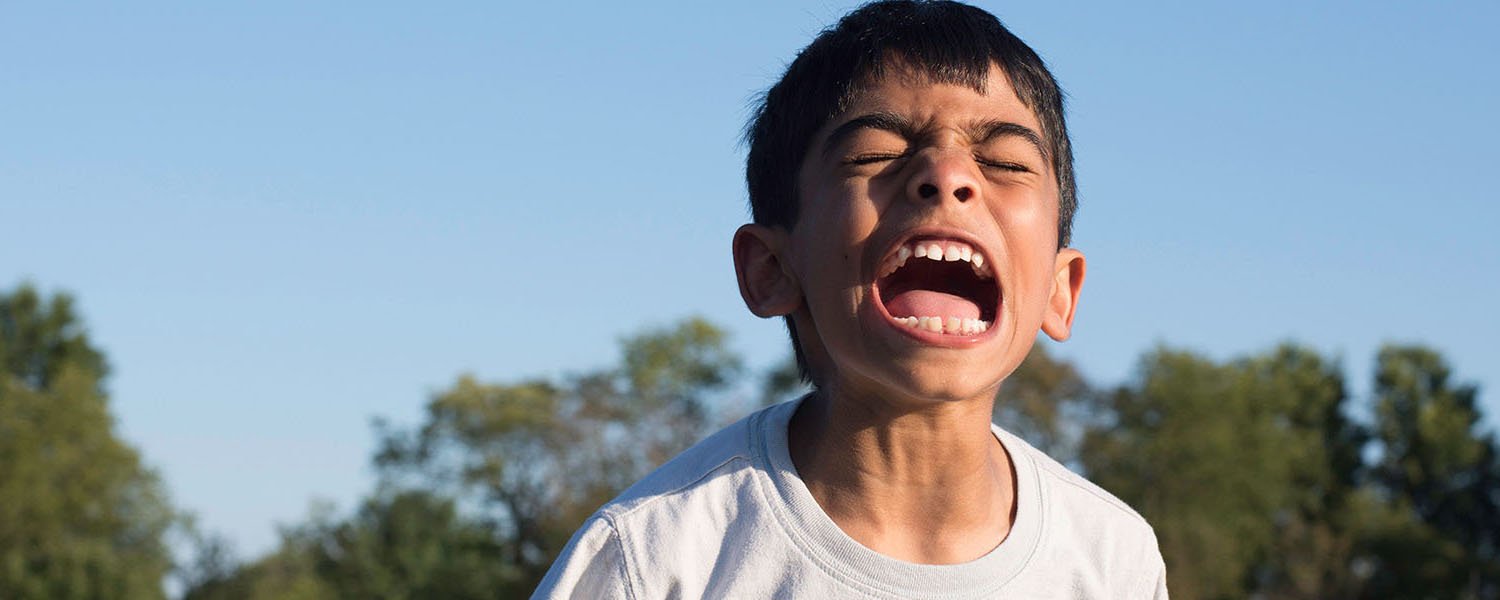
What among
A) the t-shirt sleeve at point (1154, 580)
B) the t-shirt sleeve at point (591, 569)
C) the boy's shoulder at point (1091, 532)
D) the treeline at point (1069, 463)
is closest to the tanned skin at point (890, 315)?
the boy's shoulder at point (1091, 532)

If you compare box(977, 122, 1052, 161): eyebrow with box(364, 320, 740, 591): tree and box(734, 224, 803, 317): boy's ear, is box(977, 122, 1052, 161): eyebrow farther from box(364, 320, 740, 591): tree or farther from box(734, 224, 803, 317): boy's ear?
box(364, 320, 740, 591): tree

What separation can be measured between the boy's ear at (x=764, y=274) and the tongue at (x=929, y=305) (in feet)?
1.17

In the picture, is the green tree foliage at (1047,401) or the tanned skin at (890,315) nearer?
the tanned skin at (890,315)

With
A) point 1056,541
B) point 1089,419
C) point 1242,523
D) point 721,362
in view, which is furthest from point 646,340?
point 1056,541

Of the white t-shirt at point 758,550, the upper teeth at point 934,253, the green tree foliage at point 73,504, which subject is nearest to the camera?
the upper teeth at point 934,253

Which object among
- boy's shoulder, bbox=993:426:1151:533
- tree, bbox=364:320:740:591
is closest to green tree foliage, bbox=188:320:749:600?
tree, bbox=364:320:740:591

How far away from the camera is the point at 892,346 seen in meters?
3.79

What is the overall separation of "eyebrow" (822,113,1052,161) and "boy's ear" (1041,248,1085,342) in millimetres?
438

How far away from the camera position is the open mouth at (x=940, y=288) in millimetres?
3781

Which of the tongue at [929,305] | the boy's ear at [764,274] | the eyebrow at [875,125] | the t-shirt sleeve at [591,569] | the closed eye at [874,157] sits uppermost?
the eyebrow at [875,125]

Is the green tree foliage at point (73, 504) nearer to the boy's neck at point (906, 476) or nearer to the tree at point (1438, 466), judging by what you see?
the tree at point (1438, 466)

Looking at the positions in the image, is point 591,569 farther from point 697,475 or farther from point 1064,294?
point 1064,294

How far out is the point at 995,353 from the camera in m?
3.83

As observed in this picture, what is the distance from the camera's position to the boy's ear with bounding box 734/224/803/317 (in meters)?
4.18
